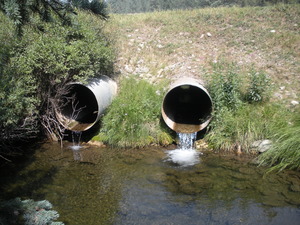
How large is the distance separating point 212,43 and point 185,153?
238 inches

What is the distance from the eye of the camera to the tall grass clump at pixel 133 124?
760 cm

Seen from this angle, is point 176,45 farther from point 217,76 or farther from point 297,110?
point 297,110

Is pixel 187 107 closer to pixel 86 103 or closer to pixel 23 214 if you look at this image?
pixel 86 103

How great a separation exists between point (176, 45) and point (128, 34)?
2.49 m

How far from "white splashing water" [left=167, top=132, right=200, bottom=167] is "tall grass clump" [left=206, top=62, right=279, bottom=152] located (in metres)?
0.50

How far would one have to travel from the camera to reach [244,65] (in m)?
9.77

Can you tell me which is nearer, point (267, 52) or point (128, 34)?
point (267, 52)

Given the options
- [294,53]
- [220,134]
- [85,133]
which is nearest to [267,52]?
[294,53]

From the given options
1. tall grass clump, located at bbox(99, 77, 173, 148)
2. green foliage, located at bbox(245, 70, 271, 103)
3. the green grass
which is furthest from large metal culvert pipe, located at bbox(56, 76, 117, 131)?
green foliage, located at bbox(245, 70, 271, 103)

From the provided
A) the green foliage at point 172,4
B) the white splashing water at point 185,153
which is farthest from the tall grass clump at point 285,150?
the green foliage at point 172,4

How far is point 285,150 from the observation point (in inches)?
242


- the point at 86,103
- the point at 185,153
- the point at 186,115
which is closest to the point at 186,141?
the point at 185,153

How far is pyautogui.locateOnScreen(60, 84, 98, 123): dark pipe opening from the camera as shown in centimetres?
838

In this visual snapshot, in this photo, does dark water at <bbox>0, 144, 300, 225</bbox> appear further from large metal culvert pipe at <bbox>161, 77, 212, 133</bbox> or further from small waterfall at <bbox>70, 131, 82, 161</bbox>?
large metal culvert pipe at <bbox>161, 77, 212, 133</bbox>
